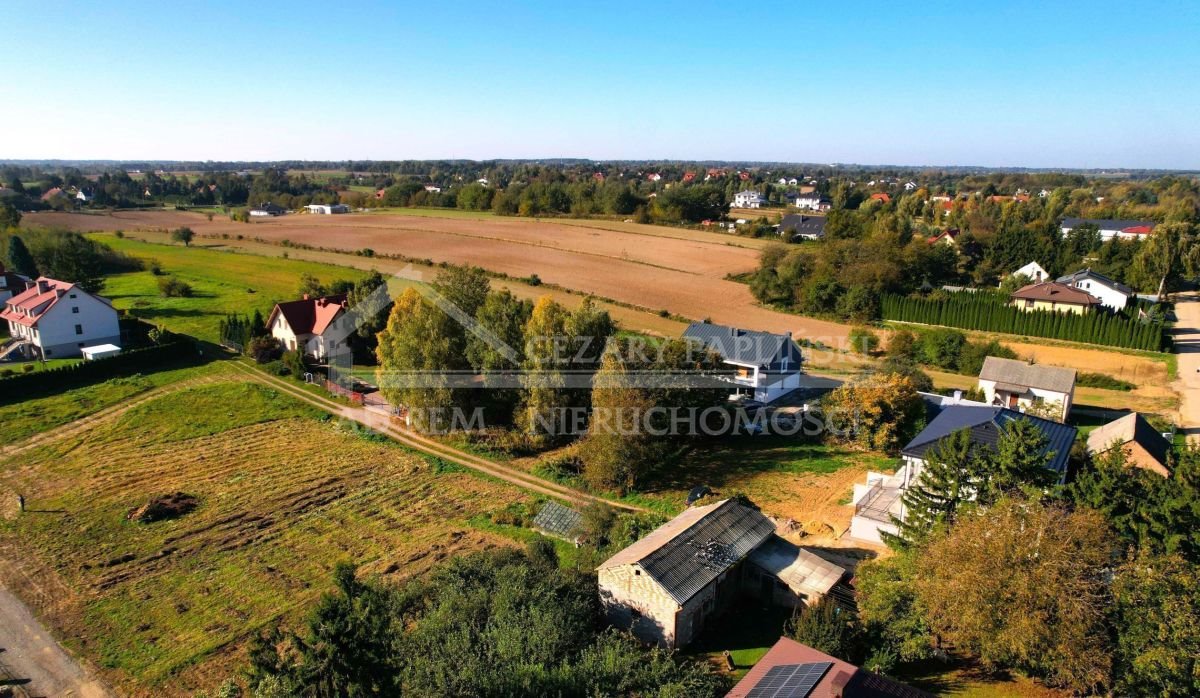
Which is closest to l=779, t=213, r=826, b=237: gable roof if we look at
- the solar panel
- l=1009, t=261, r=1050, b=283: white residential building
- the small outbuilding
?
l=1009, t=261, r=1050, b=283: white residential building

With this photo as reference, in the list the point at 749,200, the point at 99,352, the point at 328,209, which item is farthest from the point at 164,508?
the point at 749,200

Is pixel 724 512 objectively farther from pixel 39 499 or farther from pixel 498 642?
pixel 39 499

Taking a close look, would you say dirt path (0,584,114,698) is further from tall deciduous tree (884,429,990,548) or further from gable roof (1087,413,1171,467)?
gable roof (1087,413,1171,467)

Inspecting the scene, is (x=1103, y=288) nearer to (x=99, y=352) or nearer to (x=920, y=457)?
(x=920, y=457)

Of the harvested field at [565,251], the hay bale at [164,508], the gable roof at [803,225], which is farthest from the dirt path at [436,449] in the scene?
the gable roof at [803,225]

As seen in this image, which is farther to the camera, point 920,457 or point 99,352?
point 99,352

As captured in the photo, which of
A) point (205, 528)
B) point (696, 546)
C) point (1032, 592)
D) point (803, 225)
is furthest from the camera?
point (803, 225)

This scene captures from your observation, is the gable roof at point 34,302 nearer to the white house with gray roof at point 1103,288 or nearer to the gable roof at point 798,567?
the gable roof at point 798,567
